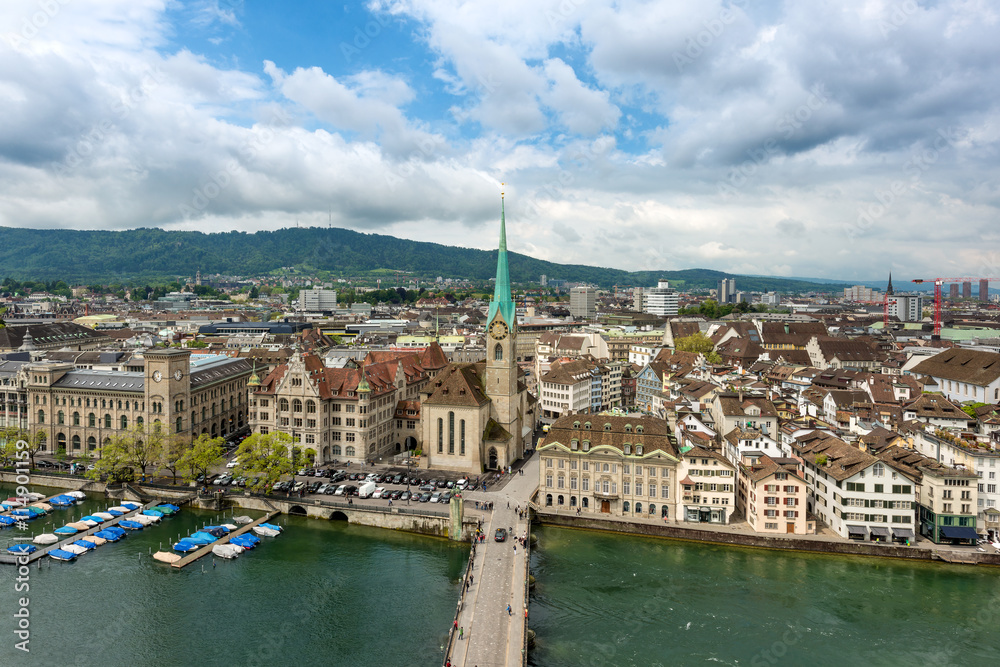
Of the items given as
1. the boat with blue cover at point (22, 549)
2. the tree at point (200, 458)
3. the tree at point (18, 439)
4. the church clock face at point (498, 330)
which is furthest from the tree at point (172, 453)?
the church clock face at point (498, 330)

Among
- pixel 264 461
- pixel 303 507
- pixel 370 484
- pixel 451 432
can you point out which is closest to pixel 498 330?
pixel 451 432

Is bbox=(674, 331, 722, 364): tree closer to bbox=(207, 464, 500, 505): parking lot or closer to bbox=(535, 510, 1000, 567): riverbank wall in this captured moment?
bbox=(207, 464, 500, 505): parking lot

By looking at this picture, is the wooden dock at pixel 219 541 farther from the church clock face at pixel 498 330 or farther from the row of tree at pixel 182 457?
the church clock face at pixel 498 330

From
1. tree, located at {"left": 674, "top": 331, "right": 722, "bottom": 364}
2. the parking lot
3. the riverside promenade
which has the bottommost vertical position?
the riverside promenade

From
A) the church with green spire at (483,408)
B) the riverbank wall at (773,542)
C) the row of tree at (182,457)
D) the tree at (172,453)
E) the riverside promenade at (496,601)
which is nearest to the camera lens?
the riverside promenade at (496,601)

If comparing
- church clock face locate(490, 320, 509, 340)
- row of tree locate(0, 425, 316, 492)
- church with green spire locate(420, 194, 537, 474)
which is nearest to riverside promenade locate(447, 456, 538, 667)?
church with green spire locate(420, 194, 537, 474)

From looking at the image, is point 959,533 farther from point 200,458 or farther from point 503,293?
point 200,458


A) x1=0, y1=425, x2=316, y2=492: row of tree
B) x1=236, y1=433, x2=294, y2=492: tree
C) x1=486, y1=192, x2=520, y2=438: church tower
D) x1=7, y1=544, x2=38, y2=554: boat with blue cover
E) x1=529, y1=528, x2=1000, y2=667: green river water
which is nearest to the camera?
x1=529, y1=528, x2=1000, y2=667: green river water
